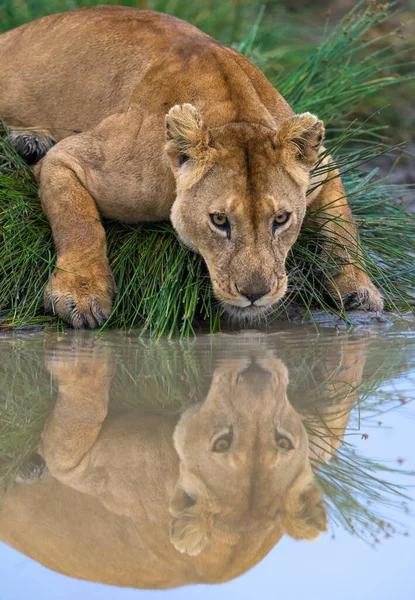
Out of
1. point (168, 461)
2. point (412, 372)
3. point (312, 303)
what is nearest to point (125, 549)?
point (168, 461)

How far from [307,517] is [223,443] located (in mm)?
569

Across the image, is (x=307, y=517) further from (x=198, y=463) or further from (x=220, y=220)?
(x=220, y=220)

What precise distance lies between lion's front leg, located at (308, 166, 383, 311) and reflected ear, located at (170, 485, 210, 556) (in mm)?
2515

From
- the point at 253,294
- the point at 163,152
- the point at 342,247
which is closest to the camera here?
the point at 253,294

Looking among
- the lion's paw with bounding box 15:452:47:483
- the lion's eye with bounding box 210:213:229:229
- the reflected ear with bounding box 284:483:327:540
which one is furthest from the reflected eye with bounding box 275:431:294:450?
the lion's eye with bounding box 210:213:229:229

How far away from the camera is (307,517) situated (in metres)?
2.56

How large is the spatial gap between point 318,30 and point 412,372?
6781mm

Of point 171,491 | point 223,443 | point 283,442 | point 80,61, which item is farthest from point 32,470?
point 80,61

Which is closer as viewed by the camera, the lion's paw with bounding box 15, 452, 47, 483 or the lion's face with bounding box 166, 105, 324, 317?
the lion's paw with bounding box 15, 452, 47, 483

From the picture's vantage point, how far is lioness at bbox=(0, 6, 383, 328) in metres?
4.53

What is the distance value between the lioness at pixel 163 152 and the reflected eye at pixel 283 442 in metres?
1.35

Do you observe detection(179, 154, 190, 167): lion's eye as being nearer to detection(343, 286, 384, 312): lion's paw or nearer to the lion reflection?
detection(343, 286, 384, 312): lion's paw

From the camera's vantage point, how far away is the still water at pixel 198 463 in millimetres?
2447

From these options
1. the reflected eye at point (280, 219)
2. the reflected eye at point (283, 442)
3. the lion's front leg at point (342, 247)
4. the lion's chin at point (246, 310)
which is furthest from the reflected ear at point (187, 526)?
the lion's front leg at point (342, 247)
